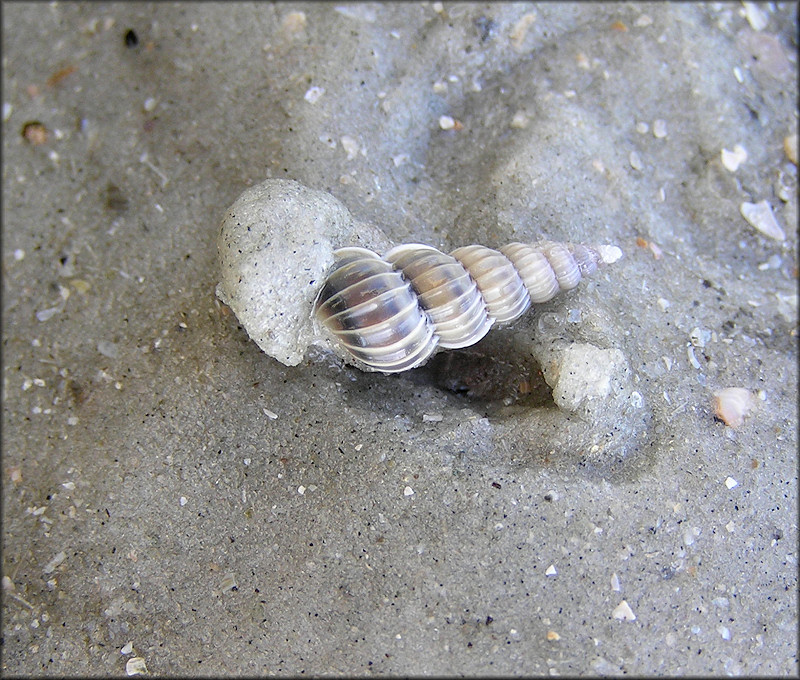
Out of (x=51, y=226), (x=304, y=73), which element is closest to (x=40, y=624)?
(x=51, y=226)

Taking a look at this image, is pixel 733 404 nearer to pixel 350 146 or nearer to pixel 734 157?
pixel 734 157

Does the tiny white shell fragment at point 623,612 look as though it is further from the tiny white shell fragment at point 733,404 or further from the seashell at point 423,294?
the seashell at point 423,294

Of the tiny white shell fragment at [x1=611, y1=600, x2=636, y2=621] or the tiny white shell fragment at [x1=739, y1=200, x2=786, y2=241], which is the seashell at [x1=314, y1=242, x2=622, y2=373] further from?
the tiny white shell fragment at [x1=739, y1=200, x2=786, y2=241]

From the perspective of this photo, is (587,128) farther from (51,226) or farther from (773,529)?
(51,226)

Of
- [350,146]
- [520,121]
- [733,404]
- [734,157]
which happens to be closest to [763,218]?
[734,157]

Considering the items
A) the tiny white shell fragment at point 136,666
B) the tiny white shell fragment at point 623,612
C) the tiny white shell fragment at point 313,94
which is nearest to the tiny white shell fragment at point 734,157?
the tiny white shell fragment at point 313,94

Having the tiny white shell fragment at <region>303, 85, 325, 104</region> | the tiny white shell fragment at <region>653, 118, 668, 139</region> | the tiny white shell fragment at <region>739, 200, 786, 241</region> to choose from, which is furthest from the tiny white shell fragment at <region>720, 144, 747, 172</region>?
the tiny white shell fragment at <region>303, 85, 325, 104</region>
